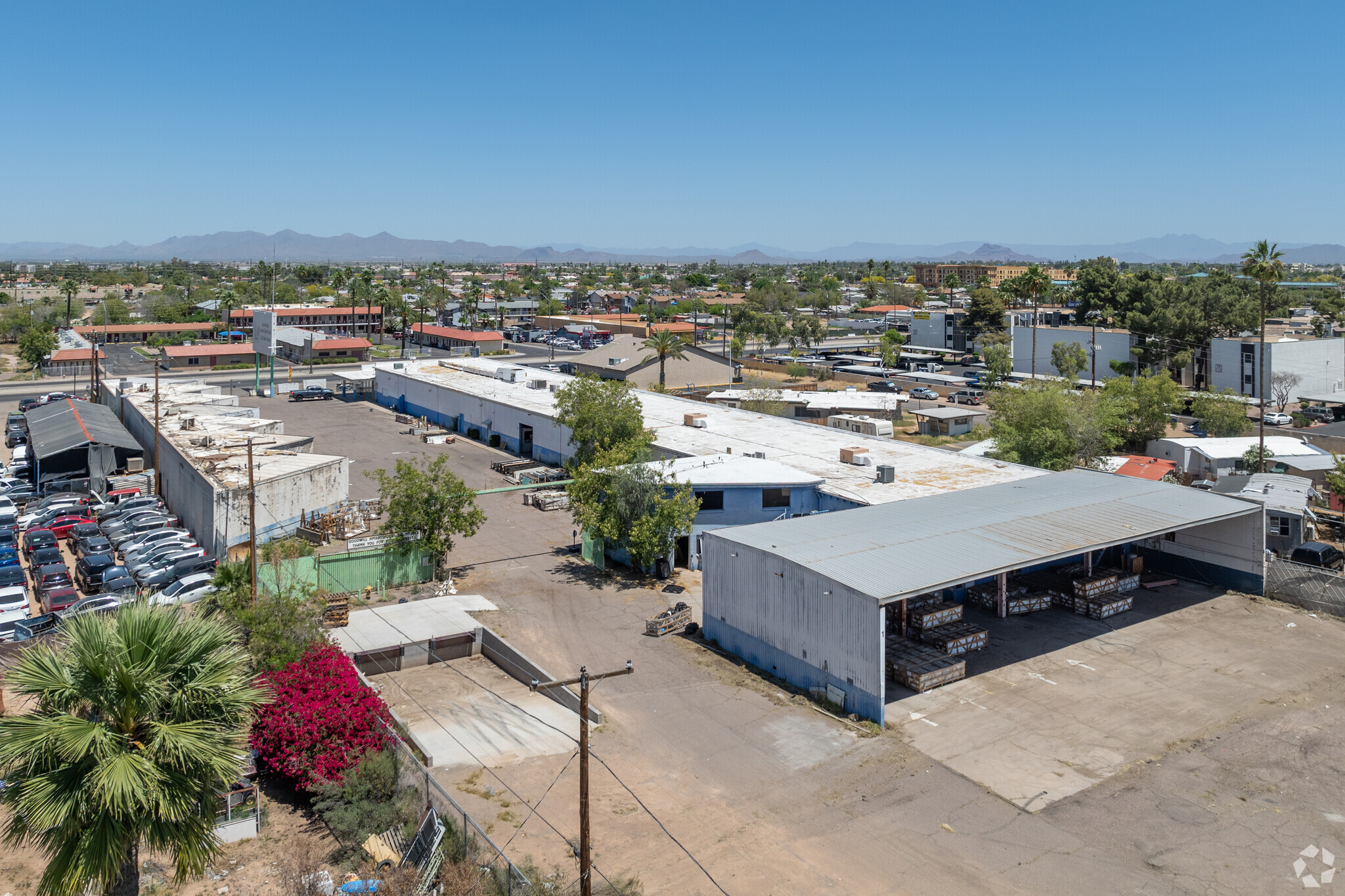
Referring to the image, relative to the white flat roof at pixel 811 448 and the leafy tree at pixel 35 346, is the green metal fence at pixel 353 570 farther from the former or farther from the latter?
the leafy tree at pixel 35 346

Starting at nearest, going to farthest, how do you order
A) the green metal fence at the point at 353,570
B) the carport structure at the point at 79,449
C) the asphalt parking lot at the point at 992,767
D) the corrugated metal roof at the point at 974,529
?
the asphalt parking lot at the point at 992,767 < the corrugated metal roof at the point at 974,529 < the green metal fence at the point at 353,570 < the carport structure at the point at 79,449

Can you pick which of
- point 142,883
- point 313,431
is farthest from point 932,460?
point 313,431

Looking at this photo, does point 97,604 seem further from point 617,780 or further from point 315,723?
point 617,780

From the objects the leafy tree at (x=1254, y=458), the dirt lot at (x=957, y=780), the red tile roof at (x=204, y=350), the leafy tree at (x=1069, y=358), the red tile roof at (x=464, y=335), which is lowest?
the dirt lot at (x=957, y=780)

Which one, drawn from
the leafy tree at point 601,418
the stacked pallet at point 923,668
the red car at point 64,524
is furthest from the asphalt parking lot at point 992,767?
the red car at point 64,524

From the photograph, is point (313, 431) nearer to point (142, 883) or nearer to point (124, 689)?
point (142, 883)

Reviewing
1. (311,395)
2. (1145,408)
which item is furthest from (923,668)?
(311,395)

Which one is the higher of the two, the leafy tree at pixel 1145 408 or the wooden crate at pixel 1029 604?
the leafy tree at pixel 1145 408

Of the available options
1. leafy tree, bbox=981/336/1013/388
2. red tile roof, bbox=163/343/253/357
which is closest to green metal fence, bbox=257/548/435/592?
leafy tree, bbox=981/336/1013/388
